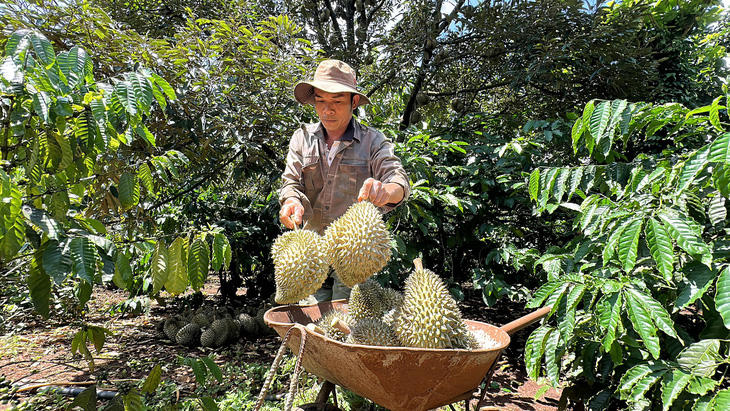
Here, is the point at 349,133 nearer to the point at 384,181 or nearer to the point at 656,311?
the point at 384,181

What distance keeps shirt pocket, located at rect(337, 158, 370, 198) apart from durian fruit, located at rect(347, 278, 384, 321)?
2.13 feet

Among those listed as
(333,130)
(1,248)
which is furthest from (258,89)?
(1,248)

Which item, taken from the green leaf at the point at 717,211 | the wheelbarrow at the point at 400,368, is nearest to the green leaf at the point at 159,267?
the wheelbarrow at the point at 400,368

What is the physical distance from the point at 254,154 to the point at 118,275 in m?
2.30

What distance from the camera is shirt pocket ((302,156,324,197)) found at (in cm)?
224

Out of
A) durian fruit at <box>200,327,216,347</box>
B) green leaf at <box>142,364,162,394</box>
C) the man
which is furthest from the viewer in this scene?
durian fruit at <box>200,327,216,347</box>

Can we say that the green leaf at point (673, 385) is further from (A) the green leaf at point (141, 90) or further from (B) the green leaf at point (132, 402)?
(A) the green leaf at point (141, 90)

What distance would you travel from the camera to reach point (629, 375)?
1561 millimetres

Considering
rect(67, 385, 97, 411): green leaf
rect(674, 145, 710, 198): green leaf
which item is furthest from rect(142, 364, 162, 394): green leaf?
rect(674, 145, 710, 198): green leaf

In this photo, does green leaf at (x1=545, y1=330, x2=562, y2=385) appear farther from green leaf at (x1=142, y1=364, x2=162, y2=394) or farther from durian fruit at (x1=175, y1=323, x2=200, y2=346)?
durian fruit at (x1=175, y1=323, x2=200, y2=346)

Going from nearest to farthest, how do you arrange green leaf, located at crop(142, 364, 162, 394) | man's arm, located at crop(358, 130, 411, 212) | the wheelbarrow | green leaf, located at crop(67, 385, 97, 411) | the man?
the wheelbarrow → green leaf, located at crop(67, 385, 97, 411) → man's arm, located at crop(358, 130, 411, 212) → green leaf, located at crop(142, 364, 162, 394) → the man

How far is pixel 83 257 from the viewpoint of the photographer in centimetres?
131

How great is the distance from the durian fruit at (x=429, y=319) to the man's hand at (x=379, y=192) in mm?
416

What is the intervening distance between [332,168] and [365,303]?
2.75ft
